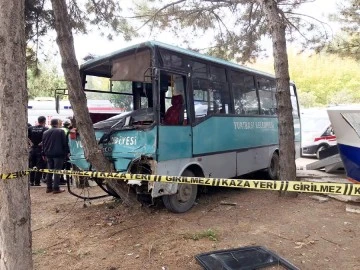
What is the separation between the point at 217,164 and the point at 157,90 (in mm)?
2199

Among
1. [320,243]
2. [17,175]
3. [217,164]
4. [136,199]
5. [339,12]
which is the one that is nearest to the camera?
[17,175]

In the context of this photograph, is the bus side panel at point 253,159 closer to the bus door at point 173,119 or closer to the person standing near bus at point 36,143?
the bus door at point 173,119

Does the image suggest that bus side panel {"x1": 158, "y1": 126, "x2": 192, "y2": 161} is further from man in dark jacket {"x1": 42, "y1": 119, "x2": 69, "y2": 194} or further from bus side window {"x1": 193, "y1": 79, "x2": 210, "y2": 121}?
man in dark jacket {"x1": 42, "y1": 119, "x2": 69, "y2": 194}

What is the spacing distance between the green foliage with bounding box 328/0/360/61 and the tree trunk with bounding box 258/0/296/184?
5.00m

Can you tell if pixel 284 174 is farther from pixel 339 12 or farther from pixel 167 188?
pixel 339 12

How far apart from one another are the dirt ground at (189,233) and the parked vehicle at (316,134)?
902 cm

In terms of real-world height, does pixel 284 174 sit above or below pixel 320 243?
above

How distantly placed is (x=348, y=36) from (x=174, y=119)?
30.3 ft

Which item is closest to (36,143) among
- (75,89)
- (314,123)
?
(75,89)

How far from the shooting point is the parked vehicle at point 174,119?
5.20m

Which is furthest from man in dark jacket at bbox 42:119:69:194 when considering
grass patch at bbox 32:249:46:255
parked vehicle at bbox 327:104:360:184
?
parked vehicle at bbox 327:104:360:184

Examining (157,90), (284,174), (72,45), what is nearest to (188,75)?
(157,90)

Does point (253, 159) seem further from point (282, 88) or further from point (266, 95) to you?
point (282, 88)

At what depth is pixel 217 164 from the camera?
6.55 metres
